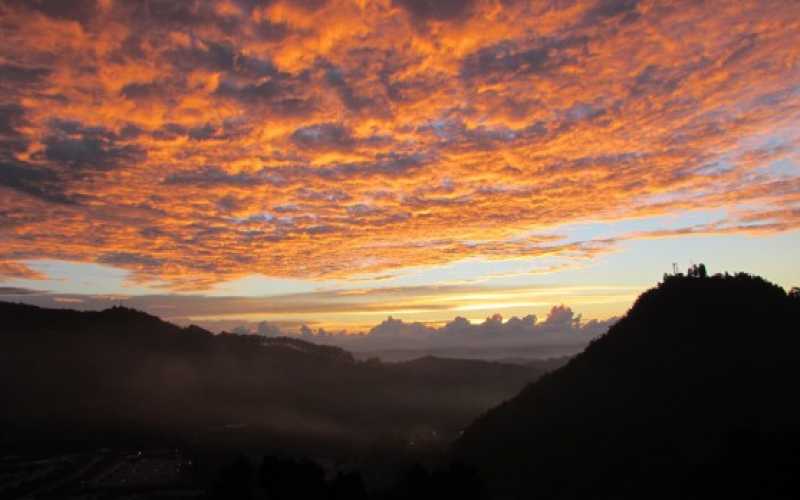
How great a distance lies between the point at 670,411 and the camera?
11031 centimetres

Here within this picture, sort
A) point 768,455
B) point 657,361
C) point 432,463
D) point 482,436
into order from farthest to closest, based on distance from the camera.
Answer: point 432,463, point 482,436, point 657,361, point 768,455

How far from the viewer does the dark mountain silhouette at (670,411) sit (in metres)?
90.6

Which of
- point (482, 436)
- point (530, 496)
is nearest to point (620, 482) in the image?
point (530, 496)

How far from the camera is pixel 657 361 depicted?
128 m

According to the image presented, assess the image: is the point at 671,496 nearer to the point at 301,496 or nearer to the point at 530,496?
the point at 530,496

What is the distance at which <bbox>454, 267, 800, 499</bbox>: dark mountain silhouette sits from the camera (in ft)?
297

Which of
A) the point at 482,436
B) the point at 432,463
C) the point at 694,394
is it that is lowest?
the point at 432,463

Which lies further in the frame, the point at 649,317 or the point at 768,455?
the point at 649,317

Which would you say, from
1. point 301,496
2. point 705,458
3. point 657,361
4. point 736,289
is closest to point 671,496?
point 705,458

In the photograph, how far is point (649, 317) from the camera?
143625 mm

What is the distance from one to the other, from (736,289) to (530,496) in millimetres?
75977

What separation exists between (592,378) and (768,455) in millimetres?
54874

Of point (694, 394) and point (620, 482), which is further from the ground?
point (694, 394)

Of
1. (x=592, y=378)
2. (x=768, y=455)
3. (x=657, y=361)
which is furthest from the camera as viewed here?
(x=592, y=378)
